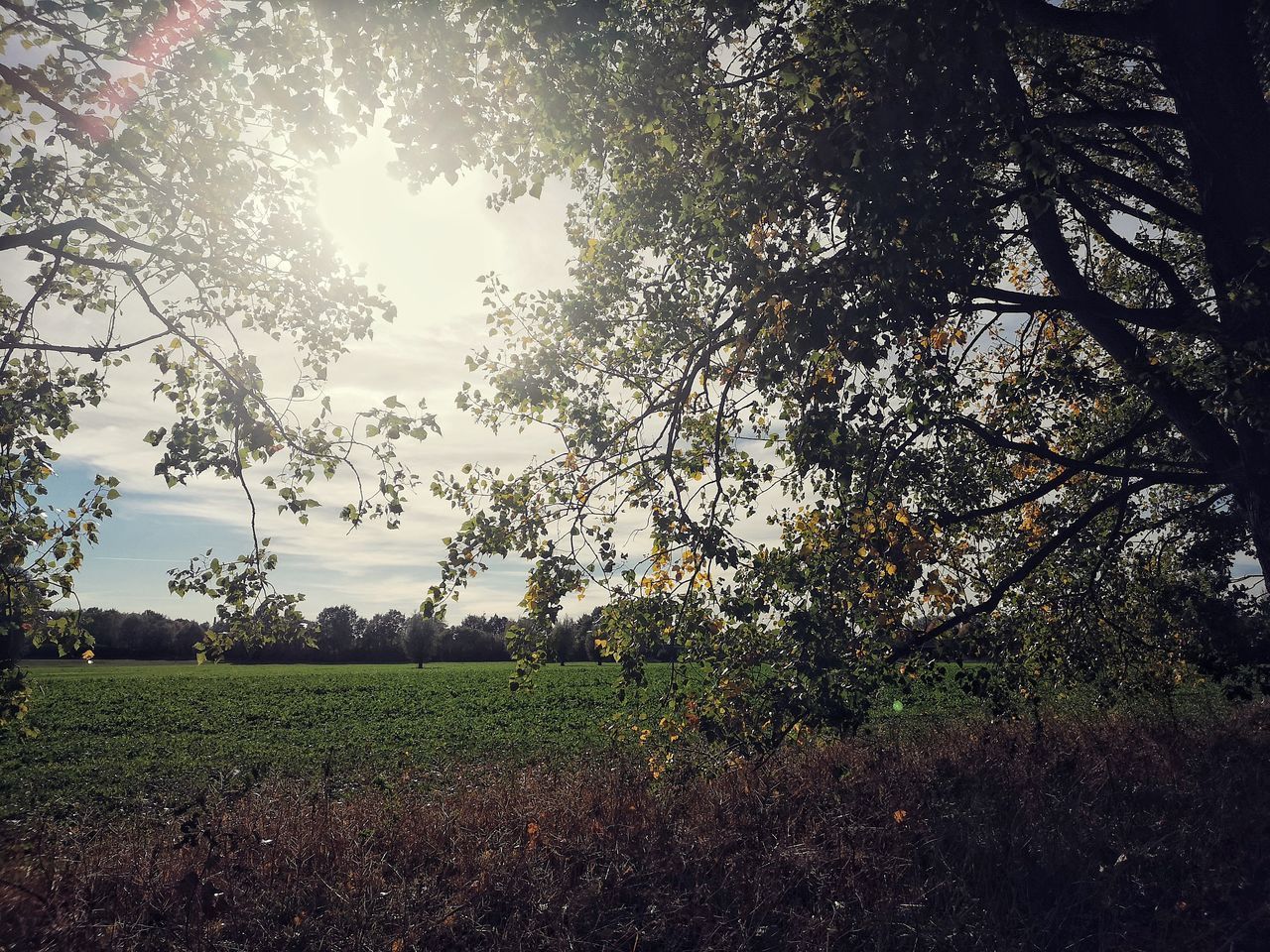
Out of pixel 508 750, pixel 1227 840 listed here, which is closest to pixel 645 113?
pixel 1227 840

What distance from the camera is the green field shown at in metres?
16.7

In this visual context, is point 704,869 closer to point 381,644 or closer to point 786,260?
point 786,260

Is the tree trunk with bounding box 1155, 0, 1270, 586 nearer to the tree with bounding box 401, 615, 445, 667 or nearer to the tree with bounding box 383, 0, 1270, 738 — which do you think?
the tree with bounding box 383, 0, 1270, 738

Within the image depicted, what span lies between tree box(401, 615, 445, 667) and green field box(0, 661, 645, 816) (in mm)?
61564

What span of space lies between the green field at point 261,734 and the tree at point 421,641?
61.6 m

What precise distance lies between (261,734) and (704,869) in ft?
79.9

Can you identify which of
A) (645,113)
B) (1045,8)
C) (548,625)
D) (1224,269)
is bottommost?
(548,625)

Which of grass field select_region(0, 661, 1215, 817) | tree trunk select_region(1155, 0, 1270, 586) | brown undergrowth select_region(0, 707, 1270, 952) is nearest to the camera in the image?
brown undergrowth select_region(0, 707, 1270, 952)

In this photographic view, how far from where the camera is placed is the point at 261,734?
82.4ft

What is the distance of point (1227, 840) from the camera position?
6289mm

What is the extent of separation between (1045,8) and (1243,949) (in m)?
7.95

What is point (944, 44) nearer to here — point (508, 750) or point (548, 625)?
point (548, 625)

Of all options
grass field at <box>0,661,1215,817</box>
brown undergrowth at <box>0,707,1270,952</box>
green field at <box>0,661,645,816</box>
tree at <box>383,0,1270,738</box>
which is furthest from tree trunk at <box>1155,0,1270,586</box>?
green field at <box>0,661,645,816</box>

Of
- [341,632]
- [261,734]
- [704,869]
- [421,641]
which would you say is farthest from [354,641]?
[704,869]
